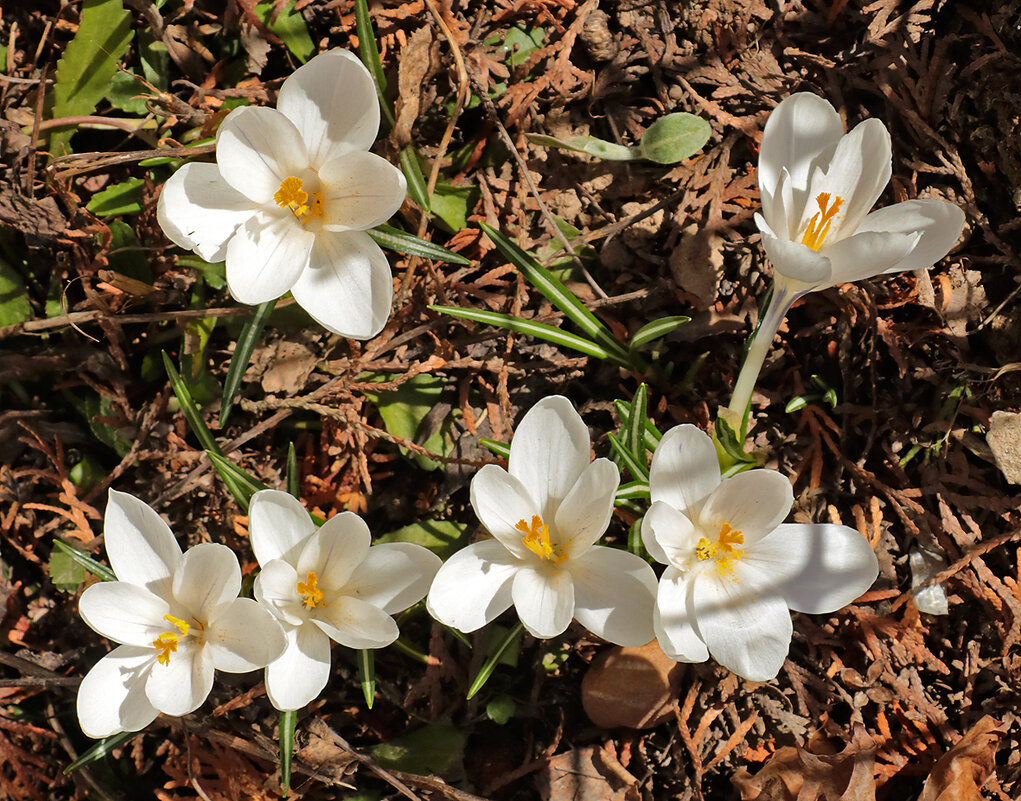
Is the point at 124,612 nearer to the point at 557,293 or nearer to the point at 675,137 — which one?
the point at 557,293

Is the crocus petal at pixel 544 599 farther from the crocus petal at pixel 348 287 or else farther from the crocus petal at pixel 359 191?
the crocus petal at pixel 359 191

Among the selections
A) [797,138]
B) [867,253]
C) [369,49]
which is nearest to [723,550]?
[867,253]

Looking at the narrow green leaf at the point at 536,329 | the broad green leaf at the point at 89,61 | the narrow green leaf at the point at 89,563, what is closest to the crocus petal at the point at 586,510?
the narrow green leaf at the point at 536,329

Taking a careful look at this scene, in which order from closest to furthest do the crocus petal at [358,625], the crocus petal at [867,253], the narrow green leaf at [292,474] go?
the crocus petal at [867,253]
the crocus petal at [358,625]
the narrow green leaf at [292,474]

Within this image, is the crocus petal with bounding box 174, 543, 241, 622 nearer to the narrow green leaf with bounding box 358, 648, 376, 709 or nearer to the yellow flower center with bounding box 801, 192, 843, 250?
the narrow green leaf with bounding box 358, 648, 376, 709

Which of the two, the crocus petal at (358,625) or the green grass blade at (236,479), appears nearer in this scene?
the crocus petal at (358,625)

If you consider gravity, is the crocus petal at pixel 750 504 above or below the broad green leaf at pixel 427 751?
above

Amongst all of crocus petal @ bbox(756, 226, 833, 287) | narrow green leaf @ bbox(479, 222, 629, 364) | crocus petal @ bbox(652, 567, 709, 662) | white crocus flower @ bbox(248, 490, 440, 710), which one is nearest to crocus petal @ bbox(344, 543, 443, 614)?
white crocus flower @ bbox(248, 490, 440, 710)
